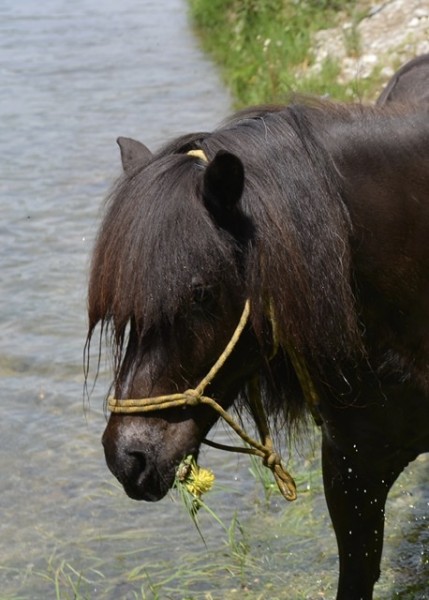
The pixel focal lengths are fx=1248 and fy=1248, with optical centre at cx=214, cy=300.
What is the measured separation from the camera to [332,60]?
9.44 m

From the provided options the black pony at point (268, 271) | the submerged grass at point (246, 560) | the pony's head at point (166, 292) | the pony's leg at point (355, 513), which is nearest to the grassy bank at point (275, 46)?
the submerged grass at point (246, 560)

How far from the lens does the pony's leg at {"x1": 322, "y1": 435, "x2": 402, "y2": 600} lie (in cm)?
357

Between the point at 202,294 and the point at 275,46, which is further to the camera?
the point at 275,46

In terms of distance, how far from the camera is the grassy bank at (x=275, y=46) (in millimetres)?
9312

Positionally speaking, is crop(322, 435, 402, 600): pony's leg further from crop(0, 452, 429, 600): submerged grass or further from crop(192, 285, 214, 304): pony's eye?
crop(192, 285, 214, 304): pony's eye

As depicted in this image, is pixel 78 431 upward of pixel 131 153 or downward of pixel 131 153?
downward

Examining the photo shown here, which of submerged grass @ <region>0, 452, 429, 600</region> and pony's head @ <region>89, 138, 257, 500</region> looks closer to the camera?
pony's head @ <region>89, 138, 257, 500</region>

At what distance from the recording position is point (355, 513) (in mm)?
3641

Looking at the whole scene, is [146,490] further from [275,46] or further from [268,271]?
[275,46]

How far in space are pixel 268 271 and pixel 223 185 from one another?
0.23m

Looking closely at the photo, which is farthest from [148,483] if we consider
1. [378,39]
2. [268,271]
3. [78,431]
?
[378,39]

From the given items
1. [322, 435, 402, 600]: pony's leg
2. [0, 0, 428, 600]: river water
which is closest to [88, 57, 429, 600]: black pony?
[322, 435, 402, 600]: pony's leg

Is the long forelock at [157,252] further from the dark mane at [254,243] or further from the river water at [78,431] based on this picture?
the river water at [78,431]

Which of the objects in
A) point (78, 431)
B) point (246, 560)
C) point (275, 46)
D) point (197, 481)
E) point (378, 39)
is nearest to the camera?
point (197, 481)
